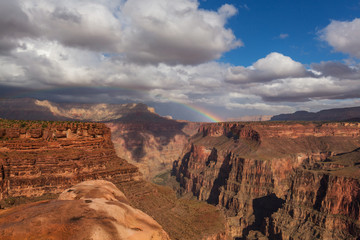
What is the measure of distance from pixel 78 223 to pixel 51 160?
117 ft

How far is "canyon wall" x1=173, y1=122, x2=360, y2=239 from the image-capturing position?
7050 cm

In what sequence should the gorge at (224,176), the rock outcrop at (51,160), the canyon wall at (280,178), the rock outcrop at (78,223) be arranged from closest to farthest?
the rock outcrop at (78,223), the rock outcrop at (51,160), the gorge at (224,176), the canyon wall at (280,178)

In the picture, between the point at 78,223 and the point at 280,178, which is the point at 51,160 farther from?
the point at 280,178

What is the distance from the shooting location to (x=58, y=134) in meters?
40.3

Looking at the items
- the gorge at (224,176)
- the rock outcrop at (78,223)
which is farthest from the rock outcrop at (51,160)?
the rock outcrop at (78,223)

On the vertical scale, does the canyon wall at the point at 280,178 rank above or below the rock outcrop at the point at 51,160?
below

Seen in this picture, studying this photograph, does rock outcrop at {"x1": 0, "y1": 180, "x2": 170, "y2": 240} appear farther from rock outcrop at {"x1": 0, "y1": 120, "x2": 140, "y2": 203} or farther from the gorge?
rock outcrop at {"x1": 0, "y1": 120, "x2": 140, "y2": 203}

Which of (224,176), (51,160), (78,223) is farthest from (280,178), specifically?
(78,223)

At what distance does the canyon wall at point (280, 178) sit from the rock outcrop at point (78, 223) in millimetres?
77724

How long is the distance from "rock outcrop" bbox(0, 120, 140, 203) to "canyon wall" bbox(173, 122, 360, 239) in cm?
5993

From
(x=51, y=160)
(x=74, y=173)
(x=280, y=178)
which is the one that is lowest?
(x=280, y=178)

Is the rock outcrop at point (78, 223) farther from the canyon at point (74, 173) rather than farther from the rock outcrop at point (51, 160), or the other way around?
the rock outcrop at point (51, 160)

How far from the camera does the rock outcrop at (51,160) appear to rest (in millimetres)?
33844

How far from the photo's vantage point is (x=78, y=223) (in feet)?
24.7
